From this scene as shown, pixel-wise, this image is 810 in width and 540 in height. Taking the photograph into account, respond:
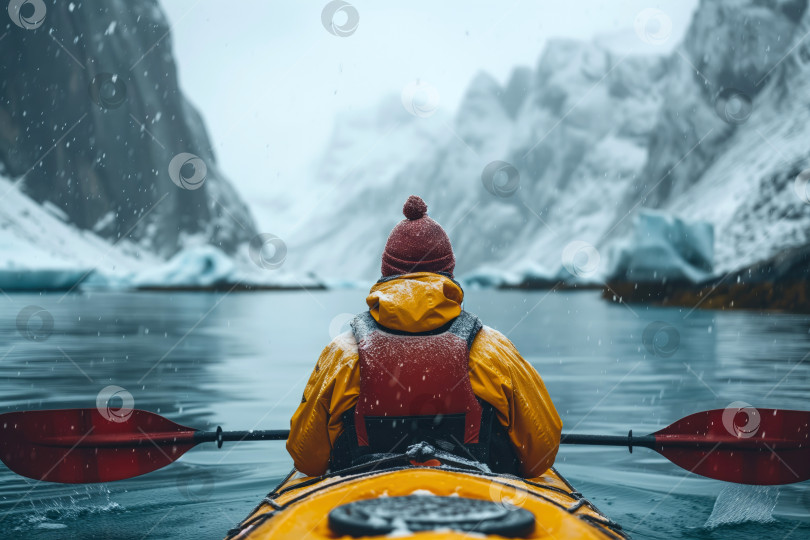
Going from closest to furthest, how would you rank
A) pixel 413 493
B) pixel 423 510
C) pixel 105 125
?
pixel 423 510 < pixel 413 493 < pixel 105 125

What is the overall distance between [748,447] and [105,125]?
10051cm

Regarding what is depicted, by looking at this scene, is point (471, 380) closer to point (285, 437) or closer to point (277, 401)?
point (285, 437)

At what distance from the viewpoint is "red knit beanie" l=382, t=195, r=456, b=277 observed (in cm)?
278

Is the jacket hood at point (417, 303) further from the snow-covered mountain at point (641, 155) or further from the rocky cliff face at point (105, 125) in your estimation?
the rocky cliff face at point (105, 125)

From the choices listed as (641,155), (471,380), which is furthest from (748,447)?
(641,155)

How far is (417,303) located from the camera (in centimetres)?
248

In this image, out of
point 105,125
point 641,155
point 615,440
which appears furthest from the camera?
point 641,155

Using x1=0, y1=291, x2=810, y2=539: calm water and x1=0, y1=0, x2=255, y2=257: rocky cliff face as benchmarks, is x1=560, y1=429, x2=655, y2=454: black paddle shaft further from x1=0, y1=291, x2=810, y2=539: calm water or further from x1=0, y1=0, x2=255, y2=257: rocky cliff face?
x1=0, y1=0, x2=255, y2=257: rocky cliff face

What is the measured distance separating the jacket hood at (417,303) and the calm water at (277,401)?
7.70 ft

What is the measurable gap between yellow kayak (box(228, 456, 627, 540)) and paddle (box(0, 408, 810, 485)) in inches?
68.3

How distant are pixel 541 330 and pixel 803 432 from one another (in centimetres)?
1891

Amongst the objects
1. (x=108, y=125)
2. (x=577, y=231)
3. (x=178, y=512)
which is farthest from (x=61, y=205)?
(x=178, y=512)

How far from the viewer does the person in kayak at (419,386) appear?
8.21 ft

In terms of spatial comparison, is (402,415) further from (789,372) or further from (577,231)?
(577,231)
